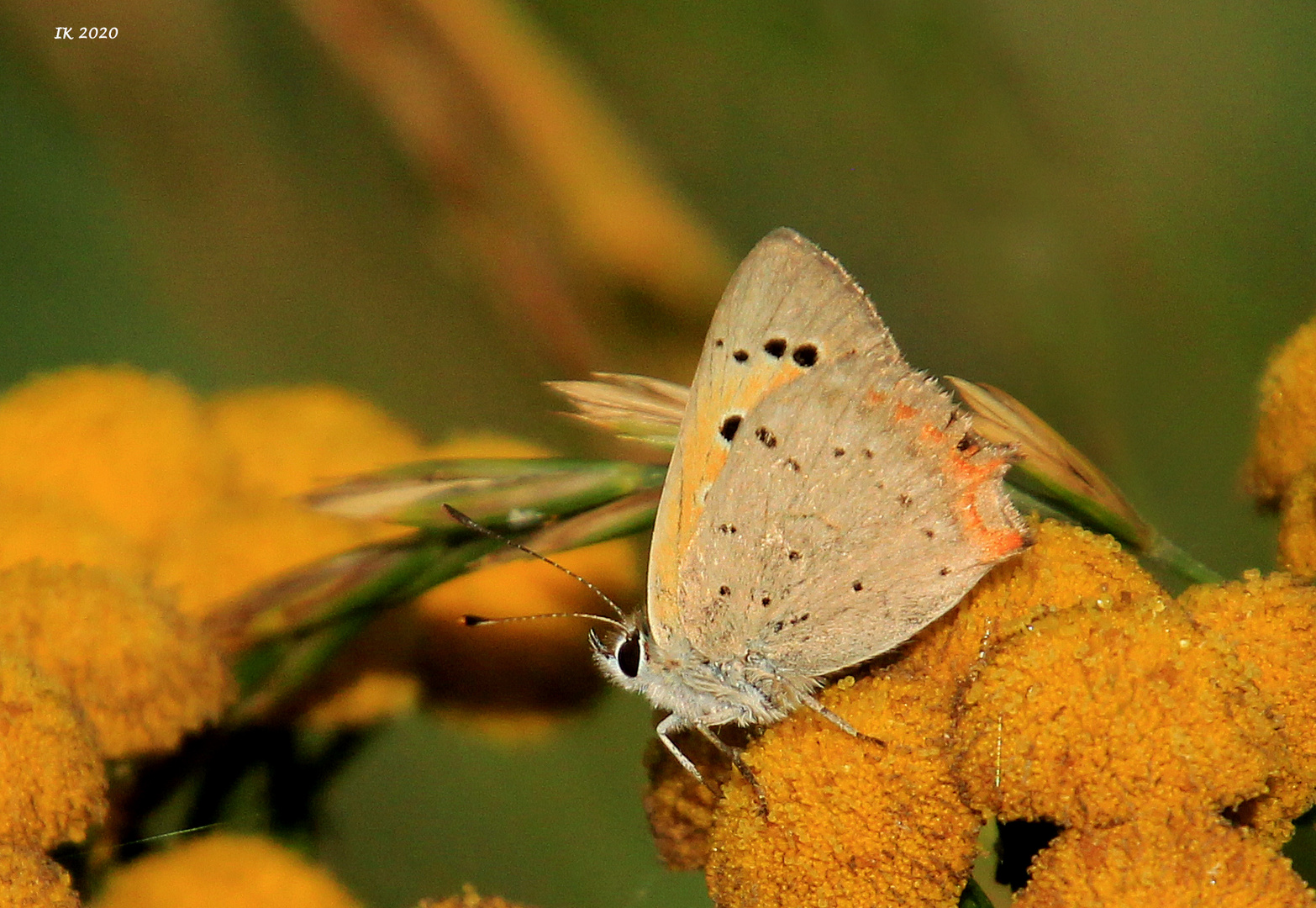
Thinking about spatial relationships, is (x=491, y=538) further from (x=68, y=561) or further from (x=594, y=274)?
(x=594, y=274)

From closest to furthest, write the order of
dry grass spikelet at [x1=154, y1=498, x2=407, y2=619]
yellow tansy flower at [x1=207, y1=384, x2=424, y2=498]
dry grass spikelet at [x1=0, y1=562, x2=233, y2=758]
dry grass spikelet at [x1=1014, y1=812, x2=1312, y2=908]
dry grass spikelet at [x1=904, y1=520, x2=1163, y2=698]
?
dry grass spikelet at [x1=1014, y1=812, x2=1312, y2=908] → dry grass spikelet at [x1=904, y1=520, x2=1163, y2=698] → dry grass spikelet at [x1=0, y1=562, x2=233, y2=758] → dry grass spikelet at [x1=154, y1=498, x2=407, y2=619] → yellow tansy flower at [x1=207, y1=384, x2=424, y2=498]

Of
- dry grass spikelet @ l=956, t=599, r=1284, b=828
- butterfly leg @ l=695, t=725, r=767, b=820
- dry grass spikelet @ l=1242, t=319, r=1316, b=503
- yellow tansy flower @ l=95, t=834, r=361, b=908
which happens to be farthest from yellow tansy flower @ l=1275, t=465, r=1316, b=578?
yellow tansy flower @ l=95, t=834, r=361, b=908

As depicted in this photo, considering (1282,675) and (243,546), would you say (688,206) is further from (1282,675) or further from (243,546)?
(1282,675)

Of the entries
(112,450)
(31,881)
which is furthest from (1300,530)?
(112,450)

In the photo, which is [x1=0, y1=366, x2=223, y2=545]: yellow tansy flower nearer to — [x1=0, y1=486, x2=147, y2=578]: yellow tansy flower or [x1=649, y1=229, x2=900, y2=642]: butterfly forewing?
[x1=0, y1=486, x2=147, y2=578]: yellow tansy flower

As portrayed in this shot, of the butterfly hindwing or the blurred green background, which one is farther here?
the blurred green background
